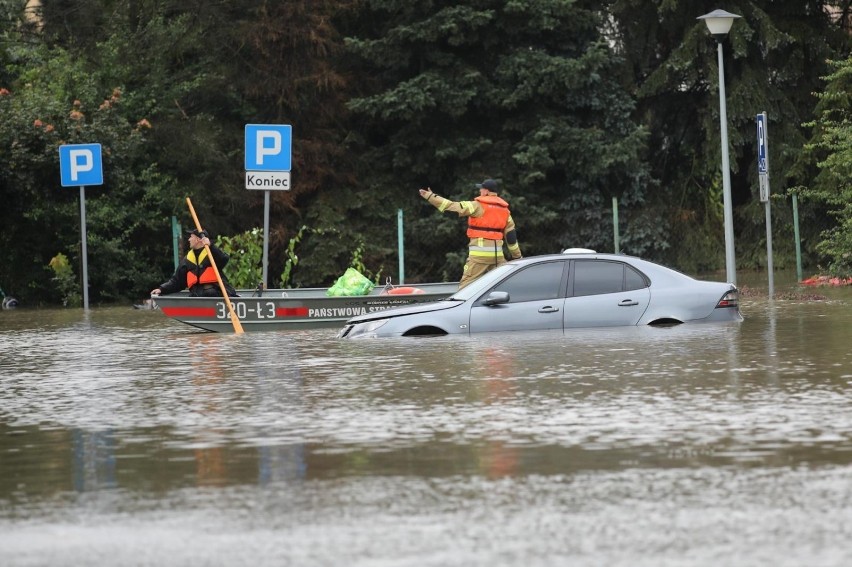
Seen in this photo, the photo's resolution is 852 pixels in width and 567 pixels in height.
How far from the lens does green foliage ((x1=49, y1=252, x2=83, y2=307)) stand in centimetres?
3559

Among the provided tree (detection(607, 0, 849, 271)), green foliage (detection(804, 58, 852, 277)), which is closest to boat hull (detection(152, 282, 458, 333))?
green foliage (detection(804, 58, 852, 277))

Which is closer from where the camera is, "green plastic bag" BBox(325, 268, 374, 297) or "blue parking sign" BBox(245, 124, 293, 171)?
"green plastic bag" BBox(325, 268, 374, 297)

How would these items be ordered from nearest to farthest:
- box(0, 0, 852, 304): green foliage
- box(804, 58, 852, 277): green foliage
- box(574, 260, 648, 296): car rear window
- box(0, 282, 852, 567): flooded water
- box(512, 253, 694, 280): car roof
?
box(0, 282, 852, 567): flooded water
box(512, 253, 694, 280): car roof
box(574, 260, 648, 296): car rear window
box(804, 58, 852, 277): green foliage
box(0, 0, 852, 304): green foliage

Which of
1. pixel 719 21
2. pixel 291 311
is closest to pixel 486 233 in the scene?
pixel 291 311

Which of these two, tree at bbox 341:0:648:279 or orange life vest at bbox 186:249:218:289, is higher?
tree at bbox 341:0:648:279

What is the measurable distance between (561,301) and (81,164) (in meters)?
16.2

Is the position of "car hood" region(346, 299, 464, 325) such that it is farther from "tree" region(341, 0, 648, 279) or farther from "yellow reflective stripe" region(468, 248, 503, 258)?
"tree" region(341, 0, 648, 279)

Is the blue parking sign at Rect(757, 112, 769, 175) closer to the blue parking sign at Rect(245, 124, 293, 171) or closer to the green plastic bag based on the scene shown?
the green plastic bag

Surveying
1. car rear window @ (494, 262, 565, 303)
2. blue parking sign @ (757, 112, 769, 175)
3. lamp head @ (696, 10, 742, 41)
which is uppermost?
lamp head @ (696, 10, 742, 41)

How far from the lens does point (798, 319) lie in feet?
72.3

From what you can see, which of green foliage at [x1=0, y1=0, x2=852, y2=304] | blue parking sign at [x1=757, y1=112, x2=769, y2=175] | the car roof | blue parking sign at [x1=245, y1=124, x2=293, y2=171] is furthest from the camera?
green foliage at [x1=0, y1=0, x2=852, y2=304]

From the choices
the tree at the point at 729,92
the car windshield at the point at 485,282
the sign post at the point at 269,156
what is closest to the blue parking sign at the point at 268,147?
the sign post at the point at 269,156

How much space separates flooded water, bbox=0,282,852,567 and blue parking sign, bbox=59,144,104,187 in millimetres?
14776

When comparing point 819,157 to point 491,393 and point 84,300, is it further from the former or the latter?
point 491,393
